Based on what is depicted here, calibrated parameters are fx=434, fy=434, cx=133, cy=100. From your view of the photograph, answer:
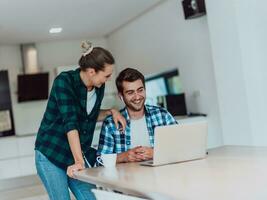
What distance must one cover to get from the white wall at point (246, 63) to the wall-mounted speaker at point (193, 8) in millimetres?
597

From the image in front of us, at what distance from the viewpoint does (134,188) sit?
1.52 metres

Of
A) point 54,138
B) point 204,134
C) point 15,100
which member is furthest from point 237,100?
point 15,100

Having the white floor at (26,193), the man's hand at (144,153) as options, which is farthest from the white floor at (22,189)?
the man's hand at (144,153)

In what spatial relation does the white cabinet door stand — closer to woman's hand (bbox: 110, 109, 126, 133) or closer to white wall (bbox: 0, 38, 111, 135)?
white wall (bbox: 0, 38, 111, 135)

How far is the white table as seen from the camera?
1.26 meters

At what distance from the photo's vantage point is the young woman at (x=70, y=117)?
2.23m

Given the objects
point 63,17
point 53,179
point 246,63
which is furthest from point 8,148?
point 53,179

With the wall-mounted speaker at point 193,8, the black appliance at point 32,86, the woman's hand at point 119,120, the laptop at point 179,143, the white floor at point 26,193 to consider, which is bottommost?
the white floor at point 26,193

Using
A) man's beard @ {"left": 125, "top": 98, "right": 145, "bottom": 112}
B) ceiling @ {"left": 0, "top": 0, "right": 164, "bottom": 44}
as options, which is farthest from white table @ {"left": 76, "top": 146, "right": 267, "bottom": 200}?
ceiling @ {"left": 0, "top": 0, "right": 164, "bottom": 44}

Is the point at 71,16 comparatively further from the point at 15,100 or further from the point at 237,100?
the point at 237,100

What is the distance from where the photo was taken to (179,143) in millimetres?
2102

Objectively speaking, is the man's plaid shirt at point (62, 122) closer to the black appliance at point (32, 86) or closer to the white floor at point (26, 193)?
the white floor at point (26, 193)

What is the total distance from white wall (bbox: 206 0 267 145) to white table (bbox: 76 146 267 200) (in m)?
1.54

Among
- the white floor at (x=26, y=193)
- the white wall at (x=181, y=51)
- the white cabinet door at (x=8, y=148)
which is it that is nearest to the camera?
the white wall at (x=181, y=51)
